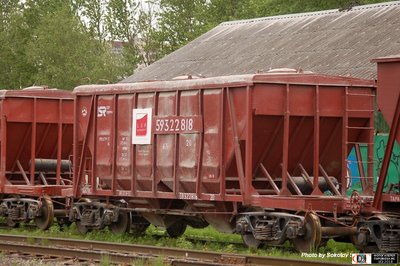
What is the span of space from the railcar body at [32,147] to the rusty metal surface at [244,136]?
380 cm

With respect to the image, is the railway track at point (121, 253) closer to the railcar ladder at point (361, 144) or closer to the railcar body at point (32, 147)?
the railcar ladder at point (361, 144)

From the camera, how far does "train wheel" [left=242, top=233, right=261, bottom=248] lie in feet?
58.6

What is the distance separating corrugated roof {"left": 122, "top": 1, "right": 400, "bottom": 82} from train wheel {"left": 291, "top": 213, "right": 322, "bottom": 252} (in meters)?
10.7

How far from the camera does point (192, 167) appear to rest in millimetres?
19141

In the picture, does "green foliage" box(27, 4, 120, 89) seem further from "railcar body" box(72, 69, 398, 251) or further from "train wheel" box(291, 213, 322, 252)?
"train wheel" box(291, 213, 322, 252)

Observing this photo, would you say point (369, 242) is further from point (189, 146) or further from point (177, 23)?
point (177, 23)

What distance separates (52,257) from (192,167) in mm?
3558

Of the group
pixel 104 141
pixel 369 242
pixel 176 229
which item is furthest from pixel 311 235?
pixel 104 141

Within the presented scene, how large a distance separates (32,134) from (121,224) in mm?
4259

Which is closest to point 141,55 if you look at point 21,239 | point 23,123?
point 23,123

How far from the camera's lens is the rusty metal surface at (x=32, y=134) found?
24.0 meters

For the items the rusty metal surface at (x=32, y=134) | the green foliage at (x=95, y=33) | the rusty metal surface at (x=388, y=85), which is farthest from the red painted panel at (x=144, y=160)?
the green foliage at (x=95, y=33)

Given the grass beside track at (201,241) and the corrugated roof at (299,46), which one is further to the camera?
the corrugated roof at (299,46)

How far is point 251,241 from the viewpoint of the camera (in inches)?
709
